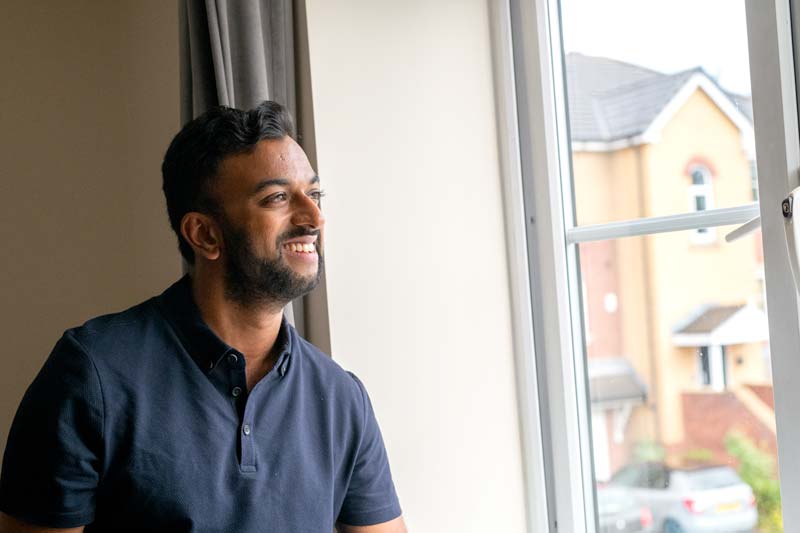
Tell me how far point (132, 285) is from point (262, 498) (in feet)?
4.12

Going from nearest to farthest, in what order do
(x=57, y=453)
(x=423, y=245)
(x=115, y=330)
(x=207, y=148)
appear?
(x=57, y=453)
(x=115, y=330)
(x=207, y=148)
(x=423, y=245)

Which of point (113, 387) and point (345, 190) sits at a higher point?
point (345, 190)

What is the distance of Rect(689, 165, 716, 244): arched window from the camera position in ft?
5.90

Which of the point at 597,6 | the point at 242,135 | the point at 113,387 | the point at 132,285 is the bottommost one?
the point at 113,387

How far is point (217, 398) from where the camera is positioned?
5.14ft

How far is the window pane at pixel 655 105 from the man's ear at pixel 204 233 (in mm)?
848

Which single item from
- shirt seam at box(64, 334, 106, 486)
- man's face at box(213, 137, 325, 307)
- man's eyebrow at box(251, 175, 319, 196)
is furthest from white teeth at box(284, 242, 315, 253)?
shirt seam at box(64, 334, 106, 486)

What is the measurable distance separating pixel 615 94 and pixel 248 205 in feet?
2.74

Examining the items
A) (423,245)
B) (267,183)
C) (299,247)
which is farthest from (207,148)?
(423,245)

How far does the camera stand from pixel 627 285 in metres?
1.99

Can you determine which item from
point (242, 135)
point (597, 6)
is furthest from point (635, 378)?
point (242, 135)

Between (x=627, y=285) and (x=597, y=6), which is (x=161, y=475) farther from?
(x=597, y=6)

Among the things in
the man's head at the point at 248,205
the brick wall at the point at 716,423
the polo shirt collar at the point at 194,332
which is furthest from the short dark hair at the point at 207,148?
the brick wall at the point at 716,423

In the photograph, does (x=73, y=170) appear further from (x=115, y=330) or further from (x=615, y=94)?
(x=615, y=94)
